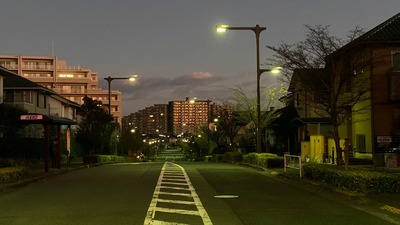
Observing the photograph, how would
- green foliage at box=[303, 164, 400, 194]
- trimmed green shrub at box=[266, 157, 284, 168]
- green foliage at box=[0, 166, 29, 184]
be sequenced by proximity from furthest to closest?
trimmed green shrub at box=[266, 157, 284, 168], green foliage at box=[0, 166, 29, 184], green foliage at box=[303, 164, 400, 194]

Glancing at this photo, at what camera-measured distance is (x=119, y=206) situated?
12414 mm

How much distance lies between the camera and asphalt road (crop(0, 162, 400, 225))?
10367 mm

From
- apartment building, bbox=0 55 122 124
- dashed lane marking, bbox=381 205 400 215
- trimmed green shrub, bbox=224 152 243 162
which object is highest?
apartment building, bbox=0 55 122 124

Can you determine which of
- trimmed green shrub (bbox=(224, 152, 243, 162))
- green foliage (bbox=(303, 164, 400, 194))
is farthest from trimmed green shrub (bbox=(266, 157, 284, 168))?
trimmed green shrub (bbox=(224, 152, 243, 162))

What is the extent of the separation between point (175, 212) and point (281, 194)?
4659 mm

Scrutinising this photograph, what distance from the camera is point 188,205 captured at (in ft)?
41.6

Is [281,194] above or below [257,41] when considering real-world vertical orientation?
below

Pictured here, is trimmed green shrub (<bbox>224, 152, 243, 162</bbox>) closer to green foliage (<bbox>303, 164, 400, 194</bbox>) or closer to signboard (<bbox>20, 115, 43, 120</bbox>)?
signboard (<bbox>20, 115, 43, 120</bbox>)

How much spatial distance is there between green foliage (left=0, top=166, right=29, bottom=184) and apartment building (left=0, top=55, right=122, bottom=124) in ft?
290

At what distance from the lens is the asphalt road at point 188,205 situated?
10.4m

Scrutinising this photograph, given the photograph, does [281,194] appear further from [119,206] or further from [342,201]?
[119,206]

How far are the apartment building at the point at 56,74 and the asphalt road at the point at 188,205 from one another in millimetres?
92584

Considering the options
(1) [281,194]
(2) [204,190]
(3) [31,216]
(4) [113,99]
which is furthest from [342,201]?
(4) [113,99]


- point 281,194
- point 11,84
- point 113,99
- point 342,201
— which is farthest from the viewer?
point 113,99
